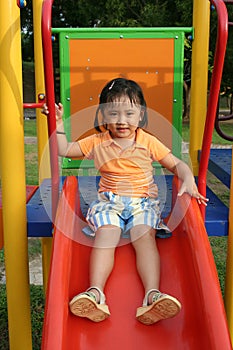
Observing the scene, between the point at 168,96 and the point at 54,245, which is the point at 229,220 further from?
the point at 168,96

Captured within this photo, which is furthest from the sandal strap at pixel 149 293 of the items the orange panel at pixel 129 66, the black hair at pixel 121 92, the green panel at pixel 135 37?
the orange panel at pixel 129 66

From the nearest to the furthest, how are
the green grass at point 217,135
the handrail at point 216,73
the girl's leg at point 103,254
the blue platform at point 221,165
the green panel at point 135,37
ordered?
the handrail at point 216,73
the girl's leg at point 103,254
the blue platform at point 221,165
the green panel at point 135,37
the green grass at point 217,135

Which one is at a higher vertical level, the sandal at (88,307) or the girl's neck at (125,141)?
the girl's neck at (125,141)

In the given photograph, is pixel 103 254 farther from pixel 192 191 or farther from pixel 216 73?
pixel 216 73

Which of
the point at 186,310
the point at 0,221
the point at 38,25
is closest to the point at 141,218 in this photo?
the point at 186,310

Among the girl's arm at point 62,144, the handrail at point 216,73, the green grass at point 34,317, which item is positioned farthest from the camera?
the green grass at point 34,317

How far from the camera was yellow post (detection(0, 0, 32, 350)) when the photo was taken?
1925mm

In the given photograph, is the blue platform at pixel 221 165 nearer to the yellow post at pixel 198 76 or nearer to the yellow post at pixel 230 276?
the yellow post at pixel 198 76

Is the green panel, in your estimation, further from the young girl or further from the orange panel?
the young girl

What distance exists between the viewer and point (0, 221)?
7.11 feet

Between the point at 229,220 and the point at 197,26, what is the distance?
49.8 inches

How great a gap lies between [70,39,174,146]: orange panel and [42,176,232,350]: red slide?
3.57 feet

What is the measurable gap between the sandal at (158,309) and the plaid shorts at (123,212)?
341 millimetres

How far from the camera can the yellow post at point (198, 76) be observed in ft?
9.21
